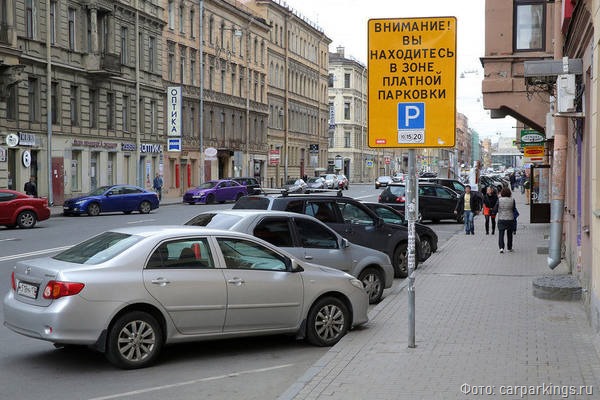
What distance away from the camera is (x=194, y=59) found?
5781 cm

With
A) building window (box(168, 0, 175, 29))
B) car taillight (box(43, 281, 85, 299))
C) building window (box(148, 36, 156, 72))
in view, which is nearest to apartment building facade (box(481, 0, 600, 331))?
car taillight (box(43, 281, 85, 299))

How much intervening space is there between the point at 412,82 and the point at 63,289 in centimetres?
420

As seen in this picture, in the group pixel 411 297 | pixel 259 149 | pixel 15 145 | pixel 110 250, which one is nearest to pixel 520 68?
pixel 411 297

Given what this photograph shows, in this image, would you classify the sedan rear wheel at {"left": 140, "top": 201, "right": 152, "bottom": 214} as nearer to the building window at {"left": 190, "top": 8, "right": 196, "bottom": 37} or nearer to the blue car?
the blue car

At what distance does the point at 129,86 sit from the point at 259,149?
983 inches

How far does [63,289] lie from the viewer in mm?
7664

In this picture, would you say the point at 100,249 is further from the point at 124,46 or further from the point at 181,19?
the point at 181,19

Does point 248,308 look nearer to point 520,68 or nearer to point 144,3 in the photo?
point 520,68

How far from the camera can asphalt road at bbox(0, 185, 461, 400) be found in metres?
7.27

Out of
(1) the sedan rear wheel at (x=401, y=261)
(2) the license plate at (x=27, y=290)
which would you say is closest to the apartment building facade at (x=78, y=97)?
(1) the sedan rear wheel at (x=401, y=261)

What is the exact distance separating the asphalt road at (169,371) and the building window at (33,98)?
95.1ft

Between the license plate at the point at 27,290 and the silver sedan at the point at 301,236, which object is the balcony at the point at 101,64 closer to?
the silver sedan at the point at 301,236

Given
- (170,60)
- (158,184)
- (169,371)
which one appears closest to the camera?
(169,371)

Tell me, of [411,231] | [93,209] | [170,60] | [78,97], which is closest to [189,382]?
[411,231]
